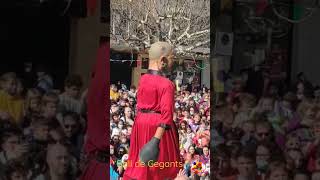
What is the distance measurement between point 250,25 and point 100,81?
1364 mm

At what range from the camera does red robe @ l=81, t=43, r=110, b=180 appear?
14.1 feet

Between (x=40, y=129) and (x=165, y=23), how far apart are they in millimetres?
1515

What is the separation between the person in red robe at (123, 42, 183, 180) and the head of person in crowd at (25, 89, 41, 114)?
995 millimetres

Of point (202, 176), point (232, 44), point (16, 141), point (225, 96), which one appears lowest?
point (202, 176)

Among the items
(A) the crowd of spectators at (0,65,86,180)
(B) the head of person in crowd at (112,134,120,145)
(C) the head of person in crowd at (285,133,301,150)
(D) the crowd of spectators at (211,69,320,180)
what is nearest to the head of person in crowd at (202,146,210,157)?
(D) the crowd of spectators at (211,69,320,180)

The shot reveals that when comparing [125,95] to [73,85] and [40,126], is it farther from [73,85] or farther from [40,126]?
[40,126]

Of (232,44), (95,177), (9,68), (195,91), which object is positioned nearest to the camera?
(9,68)

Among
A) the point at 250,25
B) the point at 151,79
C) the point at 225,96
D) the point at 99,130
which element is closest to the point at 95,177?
the point at 99,130

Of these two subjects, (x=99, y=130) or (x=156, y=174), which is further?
(x=156, y=174)

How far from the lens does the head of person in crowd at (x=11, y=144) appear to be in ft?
13.4

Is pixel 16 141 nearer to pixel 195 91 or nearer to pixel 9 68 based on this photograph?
pixel 9 68

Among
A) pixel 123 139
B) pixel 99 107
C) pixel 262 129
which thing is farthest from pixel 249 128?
pixel 99 107

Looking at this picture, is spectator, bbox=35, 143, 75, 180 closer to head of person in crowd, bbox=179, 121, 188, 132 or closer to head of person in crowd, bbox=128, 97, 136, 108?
head of person in crowd, bbox=128, 97, 136, 108

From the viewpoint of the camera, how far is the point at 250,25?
15.7ft
